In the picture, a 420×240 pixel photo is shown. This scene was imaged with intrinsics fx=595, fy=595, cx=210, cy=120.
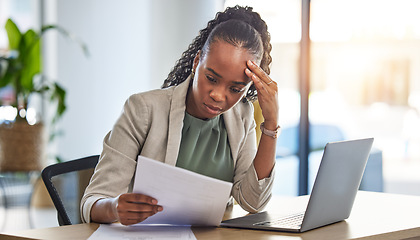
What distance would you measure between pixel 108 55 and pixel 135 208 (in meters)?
4.15

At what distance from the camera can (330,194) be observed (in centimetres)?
148

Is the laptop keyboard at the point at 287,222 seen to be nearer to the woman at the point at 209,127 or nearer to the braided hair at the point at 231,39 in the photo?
the woman at the point at 209,127

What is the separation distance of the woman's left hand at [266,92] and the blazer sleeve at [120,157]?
31 cm

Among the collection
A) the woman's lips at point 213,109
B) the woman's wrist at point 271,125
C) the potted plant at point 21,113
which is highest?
the woman's lips at point 213,109

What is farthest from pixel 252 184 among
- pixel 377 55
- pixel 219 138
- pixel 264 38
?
pixel 377 55

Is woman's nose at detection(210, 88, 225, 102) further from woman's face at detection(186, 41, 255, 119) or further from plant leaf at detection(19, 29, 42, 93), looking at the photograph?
plant leaf at detection(19, 29, 42, 93)

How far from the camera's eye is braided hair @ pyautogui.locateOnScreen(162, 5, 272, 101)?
1.65m

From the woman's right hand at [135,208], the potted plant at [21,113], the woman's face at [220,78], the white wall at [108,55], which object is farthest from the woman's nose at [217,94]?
the white wall at [108,55]

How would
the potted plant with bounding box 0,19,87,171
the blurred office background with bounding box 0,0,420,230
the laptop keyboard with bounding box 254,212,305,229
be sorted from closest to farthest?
the laptop keyboard with bounding box 254,212,305,229, the potted plant with bounding box 0,19,87,171, the blurred office background with bounding box 0,0,420,230

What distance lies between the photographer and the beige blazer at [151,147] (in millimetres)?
1548

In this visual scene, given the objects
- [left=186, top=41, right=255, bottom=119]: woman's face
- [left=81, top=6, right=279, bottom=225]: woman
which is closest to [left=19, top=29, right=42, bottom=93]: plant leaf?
[left=81, top=6, right=279, bottom=225]: woman

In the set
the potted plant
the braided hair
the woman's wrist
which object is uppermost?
the braided hair

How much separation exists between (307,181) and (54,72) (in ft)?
7.89

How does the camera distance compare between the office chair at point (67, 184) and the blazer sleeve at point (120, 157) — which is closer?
the blazer sleeve at point (120, 157)
